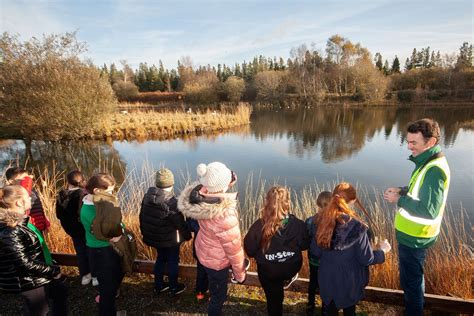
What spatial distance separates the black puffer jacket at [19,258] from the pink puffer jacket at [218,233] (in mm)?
1007

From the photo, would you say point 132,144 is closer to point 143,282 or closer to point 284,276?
point 143,282

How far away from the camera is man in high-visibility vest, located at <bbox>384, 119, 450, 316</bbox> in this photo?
6.24ft

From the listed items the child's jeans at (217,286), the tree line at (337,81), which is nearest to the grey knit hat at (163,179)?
the child's jeans at (217,286)

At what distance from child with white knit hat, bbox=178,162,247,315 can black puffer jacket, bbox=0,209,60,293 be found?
3.31 ft

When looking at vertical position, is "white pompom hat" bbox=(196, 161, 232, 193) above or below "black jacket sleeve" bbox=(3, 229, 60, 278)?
above

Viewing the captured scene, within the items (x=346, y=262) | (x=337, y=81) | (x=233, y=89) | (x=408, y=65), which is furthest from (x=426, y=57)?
(x=346, y=262)

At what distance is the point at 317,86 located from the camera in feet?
121

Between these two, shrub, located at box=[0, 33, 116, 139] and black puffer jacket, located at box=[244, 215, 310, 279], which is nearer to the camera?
black puffer jacket, located at box=[244, 215, 310, 279]

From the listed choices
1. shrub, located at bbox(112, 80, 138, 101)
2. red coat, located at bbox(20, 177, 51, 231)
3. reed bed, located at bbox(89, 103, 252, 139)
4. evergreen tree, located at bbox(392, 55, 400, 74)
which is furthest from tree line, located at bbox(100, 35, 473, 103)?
red coat, located at bbox(20, 177, 51, 231)

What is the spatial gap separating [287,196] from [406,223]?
2.98 feet

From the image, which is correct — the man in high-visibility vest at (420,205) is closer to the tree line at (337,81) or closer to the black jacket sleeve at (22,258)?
the black jacket sleeve at (22,258)

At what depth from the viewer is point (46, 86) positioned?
446 inches

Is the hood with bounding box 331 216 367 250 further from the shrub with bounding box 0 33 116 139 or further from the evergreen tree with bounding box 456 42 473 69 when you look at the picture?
the evergreen tree with bounding box 456 42 473 69

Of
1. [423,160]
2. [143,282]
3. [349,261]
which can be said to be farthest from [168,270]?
[423,160]
